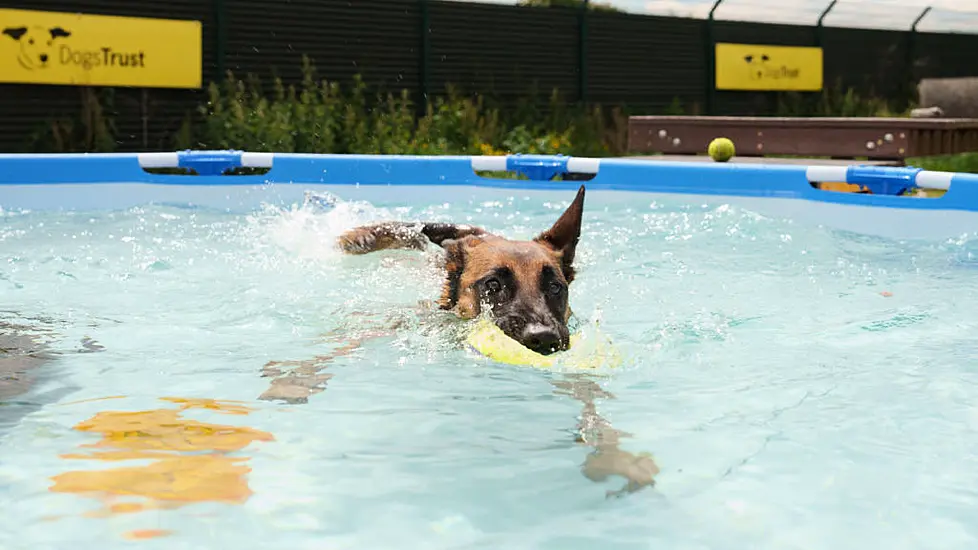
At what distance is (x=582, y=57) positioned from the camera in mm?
18906

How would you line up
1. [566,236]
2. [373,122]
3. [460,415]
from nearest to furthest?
[460,415] → [566,236] → [373,122]

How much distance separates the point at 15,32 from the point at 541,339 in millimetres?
11370

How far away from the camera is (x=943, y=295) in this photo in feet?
19.0

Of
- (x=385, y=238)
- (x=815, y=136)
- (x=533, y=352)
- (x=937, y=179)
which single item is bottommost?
(x=533, y=352)

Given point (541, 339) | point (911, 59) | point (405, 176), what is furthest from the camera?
point (911, 59)

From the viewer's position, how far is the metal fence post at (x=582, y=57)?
18.8 meters

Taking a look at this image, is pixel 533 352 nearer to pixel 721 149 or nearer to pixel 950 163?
pixel 721 149

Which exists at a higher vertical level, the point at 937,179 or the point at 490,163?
the point at 490,163

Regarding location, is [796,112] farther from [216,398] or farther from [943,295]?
[216,398]

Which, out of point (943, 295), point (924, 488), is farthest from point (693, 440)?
point (943, 295)

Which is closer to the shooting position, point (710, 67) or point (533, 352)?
point (533, 352)

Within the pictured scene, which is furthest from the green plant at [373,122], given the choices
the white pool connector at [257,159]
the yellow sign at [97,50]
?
the white pool connector at [257,159]

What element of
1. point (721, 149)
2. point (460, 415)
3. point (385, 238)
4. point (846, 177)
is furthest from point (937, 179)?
point (460, 415)

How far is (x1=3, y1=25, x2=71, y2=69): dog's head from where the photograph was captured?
1291 centimetres
